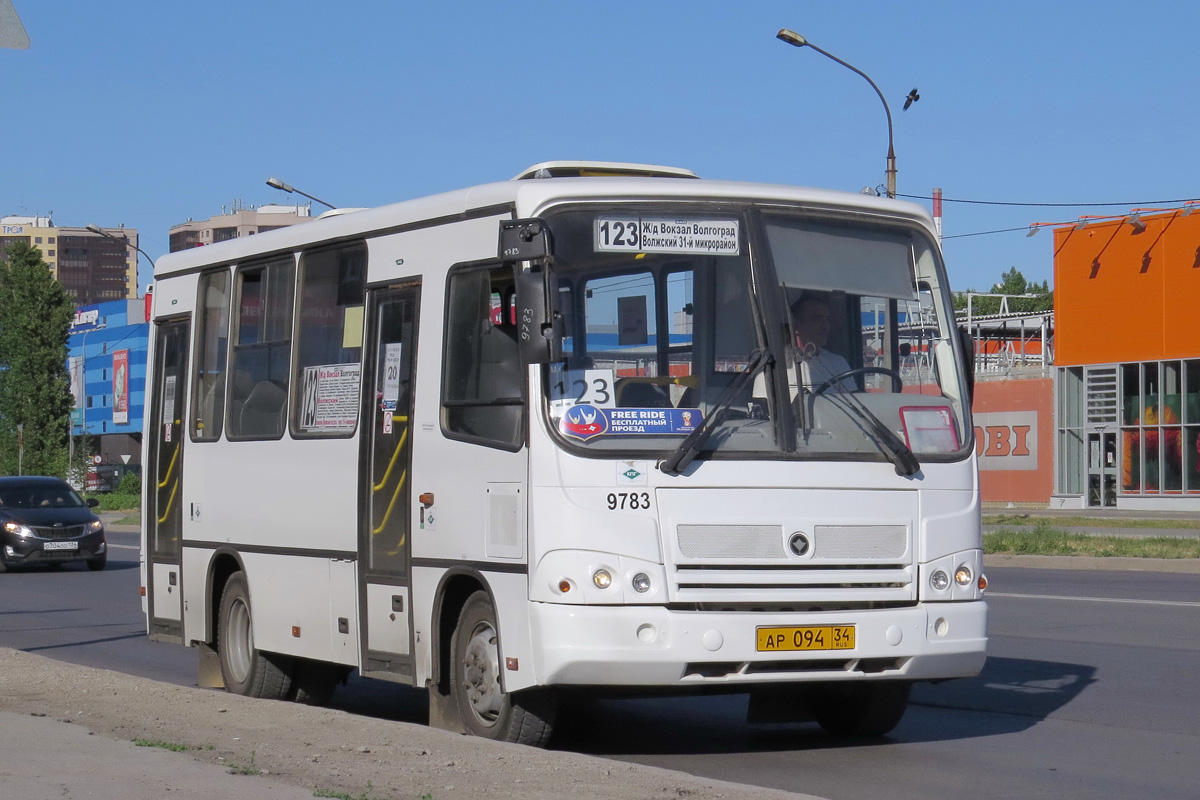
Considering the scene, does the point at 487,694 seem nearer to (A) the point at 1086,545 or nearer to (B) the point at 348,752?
(B) the point at 348,752

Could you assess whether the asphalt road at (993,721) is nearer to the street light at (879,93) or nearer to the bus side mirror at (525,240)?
the bus side mirror at (525,240)

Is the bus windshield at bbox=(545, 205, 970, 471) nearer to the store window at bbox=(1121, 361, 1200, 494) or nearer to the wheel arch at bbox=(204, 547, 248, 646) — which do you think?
the wheel arch at bbox=(204, 547, 248, 646)

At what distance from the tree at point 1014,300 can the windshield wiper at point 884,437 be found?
8808 cm

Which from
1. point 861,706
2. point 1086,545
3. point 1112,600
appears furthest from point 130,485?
point 861,706

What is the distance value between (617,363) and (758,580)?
1.24 m

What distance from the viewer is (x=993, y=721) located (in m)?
10.4

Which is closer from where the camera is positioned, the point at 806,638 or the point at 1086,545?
the point at 806,638

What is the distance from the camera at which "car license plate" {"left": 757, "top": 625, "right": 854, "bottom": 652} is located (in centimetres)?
832

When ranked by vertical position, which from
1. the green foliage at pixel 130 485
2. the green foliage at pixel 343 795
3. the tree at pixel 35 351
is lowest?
the green foliage at pixel 343 795

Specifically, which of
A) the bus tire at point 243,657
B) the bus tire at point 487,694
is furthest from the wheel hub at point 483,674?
the bus tire at point 243,657

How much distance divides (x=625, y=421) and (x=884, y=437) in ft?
4.48

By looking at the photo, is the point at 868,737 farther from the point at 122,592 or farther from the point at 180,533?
the point at 122,592

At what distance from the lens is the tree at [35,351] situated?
226ft

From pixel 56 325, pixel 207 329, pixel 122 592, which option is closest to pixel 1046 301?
pixel 56 325
